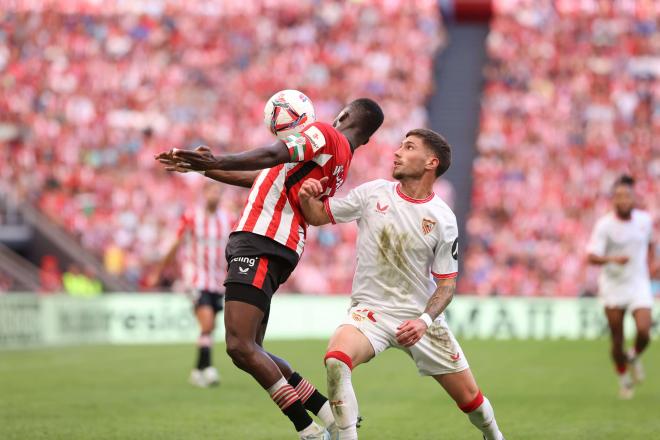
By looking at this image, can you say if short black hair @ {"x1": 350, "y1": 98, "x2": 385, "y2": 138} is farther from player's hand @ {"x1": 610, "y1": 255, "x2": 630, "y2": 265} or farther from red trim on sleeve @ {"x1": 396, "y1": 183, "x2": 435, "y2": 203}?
player's hand @ {"x1": 610, "y1": 255, "x2": 630, "y2": 265}

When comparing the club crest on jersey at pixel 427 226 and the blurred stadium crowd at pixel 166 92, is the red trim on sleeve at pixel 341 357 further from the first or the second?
the blurred stadium crowd at pixel 166 92

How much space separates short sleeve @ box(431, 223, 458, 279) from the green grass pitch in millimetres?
2503

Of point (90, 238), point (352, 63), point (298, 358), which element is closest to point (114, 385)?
point (298, 358)

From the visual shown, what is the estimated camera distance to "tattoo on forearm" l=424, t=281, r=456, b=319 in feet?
24.4

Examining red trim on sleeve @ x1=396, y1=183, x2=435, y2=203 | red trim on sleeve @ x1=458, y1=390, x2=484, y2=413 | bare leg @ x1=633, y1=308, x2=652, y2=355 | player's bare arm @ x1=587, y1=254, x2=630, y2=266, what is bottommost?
red trim on sleeve @ x1=458, y1=390, x2=484, y2=413

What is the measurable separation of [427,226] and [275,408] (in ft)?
15.3

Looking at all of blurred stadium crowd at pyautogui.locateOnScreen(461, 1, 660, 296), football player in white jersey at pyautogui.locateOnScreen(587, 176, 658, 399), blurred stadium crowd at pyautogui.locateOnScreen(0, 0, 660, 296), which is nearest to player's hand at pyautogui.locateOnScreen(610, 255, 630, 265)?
football player in white jersey at pyautogui.locateOnScreen(587, 176, 658, 399)

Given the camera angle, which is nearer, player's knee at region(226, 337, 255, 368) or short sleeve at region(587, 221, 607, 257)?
player's knee at region(226, 337, 255, 368)

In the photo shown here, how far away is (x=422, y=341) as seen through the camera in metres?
7.55

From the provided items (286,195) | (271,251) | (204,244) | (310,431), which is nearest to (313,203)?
(286,195)

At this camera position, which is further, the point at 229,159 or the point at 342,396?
the point at 342,396

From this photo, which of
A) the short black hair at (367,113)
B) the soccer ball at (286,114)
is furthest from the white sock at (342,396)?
the short black hair at (367,113)

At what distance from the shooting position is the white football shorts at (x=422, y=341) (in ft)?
24.7

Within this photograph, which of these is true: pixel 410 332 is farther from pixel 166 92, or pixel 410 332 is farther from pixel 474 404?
pixel 166 92
